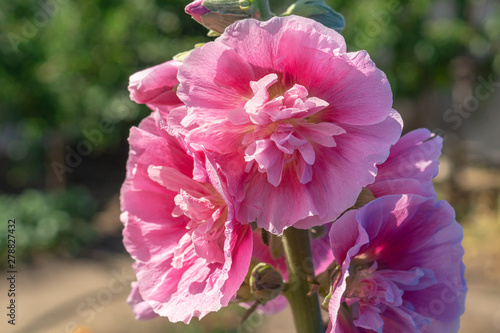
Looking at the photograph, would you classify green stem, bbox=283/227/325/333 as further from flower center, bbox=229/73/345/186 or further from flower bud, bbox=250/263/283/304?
flower center, bbox=229/73/345/186

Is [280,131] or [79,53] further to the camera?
[79,53]

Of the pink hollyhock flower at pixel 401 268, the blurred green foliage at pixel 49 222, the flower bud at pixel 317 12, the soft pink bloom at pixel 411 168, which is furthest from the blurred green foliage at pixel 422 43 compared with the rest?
the pink hollyhock flower at pixel 401 268

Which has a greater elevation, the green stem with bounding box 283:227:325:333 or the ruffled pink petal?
the green stem with bounding box 283:227:325:333

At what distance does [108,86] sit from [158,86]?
6.44 m

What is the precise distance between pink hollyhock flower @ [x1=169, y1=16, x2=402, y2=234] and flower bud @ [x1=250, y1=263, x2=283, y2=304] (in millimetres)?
190

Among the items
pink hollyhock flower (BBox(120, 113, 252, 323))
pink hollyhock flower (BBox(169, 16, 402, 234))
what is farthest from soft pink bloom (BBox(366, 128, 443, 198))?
pink hollyhock flower (BBox(120, 113, 252, 323))

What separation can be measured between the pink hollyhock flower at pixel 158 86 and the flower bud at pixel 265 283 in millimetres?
346

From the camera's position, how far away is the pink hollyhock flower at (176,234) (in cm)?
80

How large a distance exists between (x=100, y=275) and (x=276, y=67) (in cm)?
555

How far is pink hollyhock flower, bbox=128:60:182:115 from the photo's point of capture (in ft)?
2.93

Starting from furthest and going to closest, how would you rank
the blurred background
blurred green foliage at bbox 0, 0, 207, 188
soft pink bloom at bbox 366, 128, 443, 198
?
blurred green foliage at bbox 0, 0, 207, 188, the blurred background, soft pink bloom at bbox 366, 128, 443, 198

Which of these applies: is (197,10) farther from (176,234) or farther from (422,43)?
(422,43)

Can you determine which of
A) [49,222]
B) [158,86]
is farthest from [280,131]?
[49,222]

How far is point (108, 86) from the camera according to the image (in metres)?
7.00
